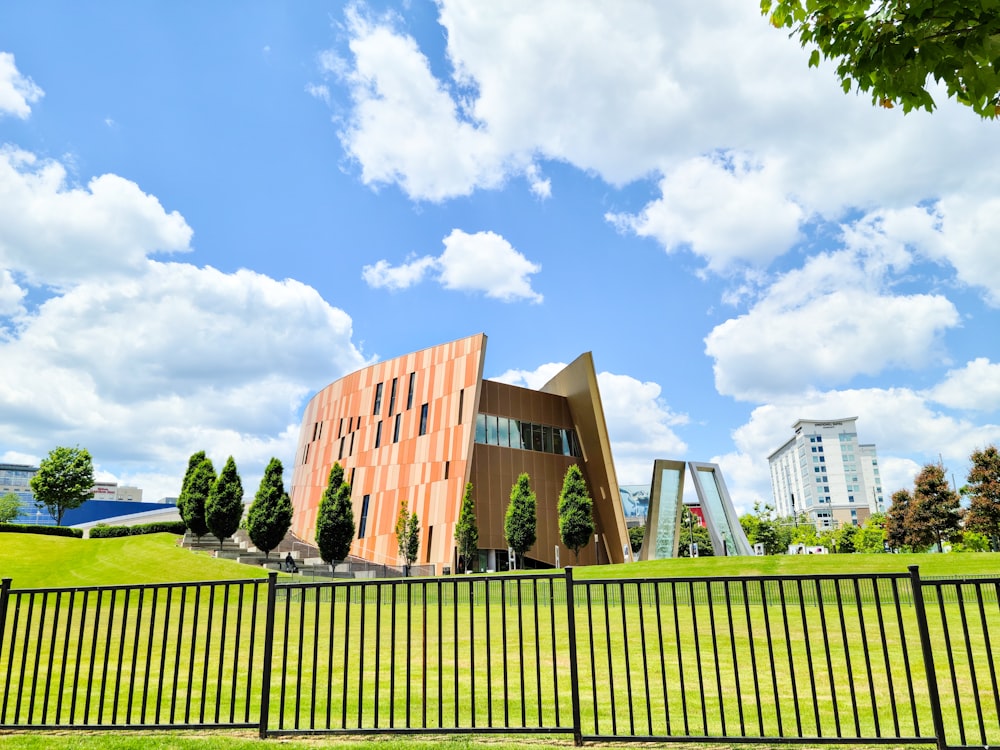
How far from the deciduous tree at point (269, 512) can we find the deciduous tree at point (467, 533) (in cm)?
795

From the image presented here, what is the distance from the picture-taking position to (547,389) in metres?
44.5

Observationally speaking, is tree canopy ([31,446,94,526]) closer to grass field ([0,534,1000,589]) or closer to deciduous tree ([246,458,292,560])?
grass field ([0,534,1000,589])

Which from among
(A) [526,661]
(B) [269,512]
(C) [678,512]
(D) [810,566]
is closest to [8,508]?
(B) [269,512]

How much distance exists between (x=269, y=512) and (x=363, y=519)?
30.0 feet

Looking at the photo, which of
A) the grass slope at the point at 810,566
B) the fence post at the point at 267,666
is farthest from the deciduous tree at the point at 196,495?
the fence post at the point at 267,666

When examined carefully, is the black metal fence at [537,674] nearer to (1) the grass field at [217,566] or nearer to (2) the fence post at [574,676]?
(2) the fence post at [574,676]

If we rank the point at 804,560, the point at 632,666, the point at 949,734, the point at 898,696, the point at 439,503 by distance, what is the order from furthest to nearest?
the point at 439,503 < the point at 804,560 < the point at 632,666 < the point at 898,696 < the point at 949,734

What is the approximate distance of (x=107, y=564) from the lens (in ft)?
90.2

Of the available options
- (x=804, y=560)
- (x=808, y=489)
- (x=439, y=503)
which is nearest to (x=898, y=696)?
(x=804, y=560)

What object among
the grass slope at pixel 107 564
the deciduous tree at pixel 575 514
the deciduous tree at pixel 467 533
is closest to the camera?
the grass slope at pixel 107 564

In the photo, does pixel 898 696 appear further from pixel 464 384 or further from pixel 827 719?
pixel 464 384

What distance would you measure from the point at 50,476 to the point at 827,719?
5152cm

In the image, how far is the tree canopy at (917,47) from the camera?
4910mm

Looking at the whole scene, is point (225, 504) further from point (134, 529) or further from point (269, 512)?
point (134, 529)
